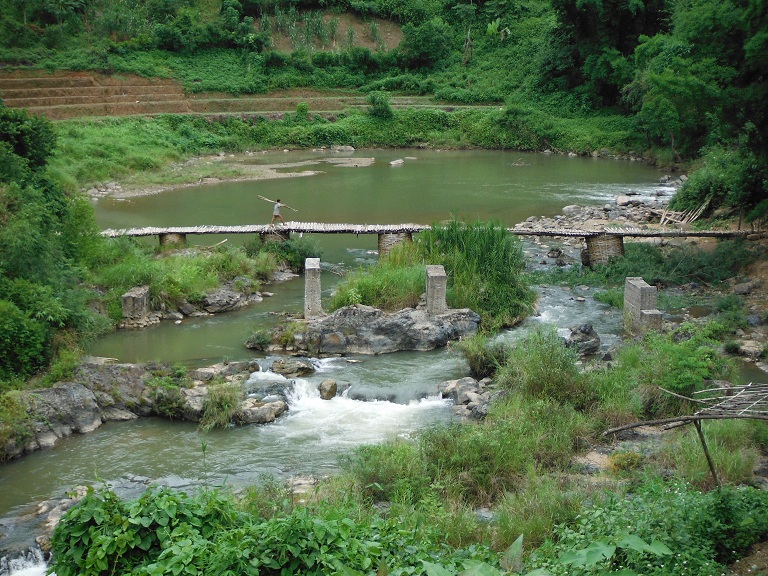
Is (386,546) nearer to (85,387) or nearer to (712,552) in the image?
(712,552)

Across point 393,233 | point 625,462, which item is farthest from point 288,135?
point 625,462

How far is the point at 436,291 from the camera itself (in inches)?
601

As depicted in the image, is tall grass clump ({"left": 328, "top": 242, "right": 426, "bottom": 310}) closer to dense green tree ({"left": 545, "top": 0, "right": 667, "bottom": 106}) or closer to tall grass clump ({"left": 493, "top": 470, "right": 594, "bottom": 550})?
tall grass clump ({"left": 493, "top": 470, "right": 594, "bottom": 550})

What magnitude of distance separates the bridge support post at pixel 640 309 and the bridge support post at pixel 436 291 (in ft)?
11.0

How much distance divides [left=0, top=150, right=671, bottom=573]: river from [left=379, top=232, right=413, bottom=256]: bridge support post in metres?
1.19

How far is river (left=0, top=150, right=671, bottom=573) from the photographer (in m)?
10.5

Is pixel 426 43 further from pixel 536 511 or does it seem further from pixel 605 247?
pixel 536 511

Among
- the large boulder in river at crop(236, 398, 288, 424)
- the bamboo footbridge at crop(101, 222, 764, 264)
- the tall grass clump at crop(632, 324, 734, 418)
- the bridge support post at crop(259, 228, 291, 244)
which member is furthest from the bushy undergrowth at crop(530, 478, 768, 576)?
the bridge support post at crop(259, 228, 291, 244)

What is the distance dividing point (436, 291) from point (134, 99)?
106ft

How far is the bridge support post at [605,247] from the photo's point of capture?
63.9 ft

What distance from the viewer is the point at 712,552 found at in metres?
6.62

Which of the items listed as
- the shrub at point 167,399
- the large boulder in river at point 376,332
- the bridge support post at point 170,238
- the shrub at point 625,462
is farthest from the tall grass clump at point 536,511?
the bridge support post at point 170,238

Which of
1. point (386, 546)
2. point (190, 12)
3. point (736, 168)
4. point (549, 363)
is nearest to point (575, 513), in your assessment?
point (386, 546)

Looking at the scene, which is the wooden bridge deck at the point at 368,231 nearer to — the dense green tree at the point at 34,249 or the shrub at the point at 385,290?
the dense green tree at the point at 34,249
